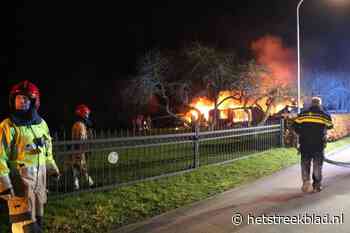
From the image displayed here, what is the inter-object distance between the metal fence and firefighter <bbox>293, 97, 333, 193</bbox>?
3.00 m

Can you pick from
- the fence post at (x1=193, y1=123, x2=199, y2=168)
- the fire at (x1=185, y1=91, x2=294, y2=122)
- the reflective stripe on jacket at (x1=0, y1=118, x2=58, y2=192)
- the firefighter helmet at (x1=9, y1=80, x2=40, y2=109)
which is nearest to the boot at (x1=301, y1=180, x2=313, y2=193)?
the fence post at (x1=193, y1=123, x2=199, y2=168)

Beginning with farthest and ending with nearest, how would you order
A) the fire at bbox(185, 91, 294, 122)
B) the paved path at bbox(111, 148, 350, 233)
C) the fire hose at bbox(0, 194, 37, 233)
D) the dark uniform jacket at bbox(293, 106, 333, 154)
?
the fire at bbox(185, 91, 294, 122) < the dark uniform jacket at bbox(293, 106, 333, 154) < the paved path at bbox(111, 148, 350, 233) < the fire hose at bbox(0, 194, 37, 233)

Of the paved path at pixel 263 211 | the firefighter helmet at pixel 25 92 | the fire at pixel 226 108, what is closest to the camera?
the firefighter helmet at pixel 25 92

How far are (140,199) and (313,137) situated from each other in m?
3.58

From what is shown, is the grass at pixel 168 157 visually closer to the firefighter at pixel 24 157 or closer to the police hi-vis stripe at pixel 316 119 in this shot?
the police hi-vis stripe at pixel 316 119

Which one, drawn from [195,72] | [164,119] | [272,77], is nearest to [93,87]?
[164,119]

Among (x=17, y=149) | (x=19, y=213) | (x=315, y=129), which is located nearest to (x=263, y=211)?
(x=315, y=129)

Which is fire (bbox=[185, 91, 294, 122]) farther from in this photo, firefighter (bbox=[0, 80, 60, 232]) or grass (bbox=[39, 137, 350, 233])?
firefighter (bbox=[0, 80, 60, 232])

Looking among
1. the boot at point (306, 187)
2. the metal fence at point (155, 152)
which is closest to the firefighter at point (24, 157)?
the metal fence at point (155, 152)

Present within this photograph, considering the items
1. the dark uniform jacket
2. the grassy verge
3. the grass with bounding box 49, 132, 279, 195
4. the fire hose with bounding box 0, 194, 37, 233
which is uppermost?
the dark uniform jacket

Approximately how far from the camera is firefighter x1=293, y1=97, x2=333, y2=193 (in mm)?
7922

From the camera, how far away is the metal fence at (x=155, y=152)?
25.5 feet

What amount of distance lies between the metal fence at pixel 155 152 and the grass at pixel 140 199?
33cm

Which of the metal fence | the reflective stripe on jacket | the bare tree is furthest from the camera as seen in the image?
the bare tree
